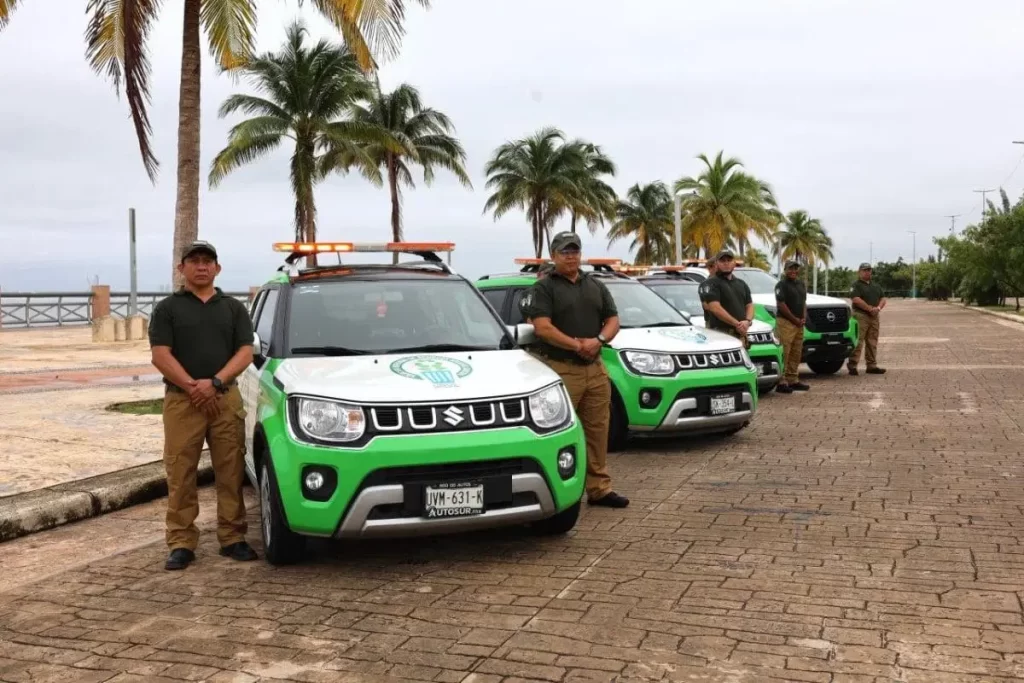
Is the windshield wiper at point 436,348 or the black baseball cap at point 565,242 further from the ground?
the black baseball cap at point 565,242

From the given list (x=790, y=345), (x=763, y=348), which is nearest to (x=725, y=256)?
(x=763, y=348)

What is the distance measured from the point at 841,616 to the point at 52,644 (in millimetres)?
3445

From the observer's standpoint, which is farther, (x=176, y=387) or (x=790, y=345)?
(x=790, y=345)

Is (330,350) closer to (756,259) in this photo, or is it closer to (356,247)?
(356,247)

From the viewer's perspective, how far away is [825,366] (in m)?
16.1

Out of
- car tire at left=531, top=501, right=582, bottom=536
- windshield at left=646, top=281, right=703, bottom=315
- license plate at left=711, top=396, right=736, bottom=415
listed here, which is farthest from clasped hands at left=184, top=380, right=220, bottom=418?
windshield at left=646, top=281, right=703, bottom=315

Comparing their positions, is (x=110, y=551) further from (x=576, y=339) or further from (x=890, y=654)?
(x=890, y=654)

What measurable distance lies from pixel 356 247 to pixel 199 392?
1731mm

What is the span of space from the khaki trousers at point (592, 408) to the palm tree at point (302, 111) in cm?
2868

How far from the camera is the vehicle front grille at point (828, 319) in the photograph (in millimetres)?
15203

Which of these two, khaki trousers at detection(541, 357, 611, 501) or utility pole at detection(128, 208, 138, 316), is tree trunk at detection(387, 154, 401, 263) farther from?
khaki trousers at detection(541, 357, 611, 501)

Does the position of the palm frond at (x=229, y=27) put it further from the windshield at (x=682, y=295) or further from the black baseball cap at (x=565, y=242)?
the black baseball cap at (x=565, y=242)

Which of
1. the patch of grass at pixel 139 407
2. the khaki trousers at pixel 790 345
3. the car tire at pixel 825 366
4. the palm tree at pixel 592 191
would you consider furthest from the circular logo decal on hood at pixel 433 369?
the palm tree at pixel 592 191

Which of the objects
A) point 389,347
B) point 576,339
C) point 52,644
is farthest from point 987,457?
point 52,644
